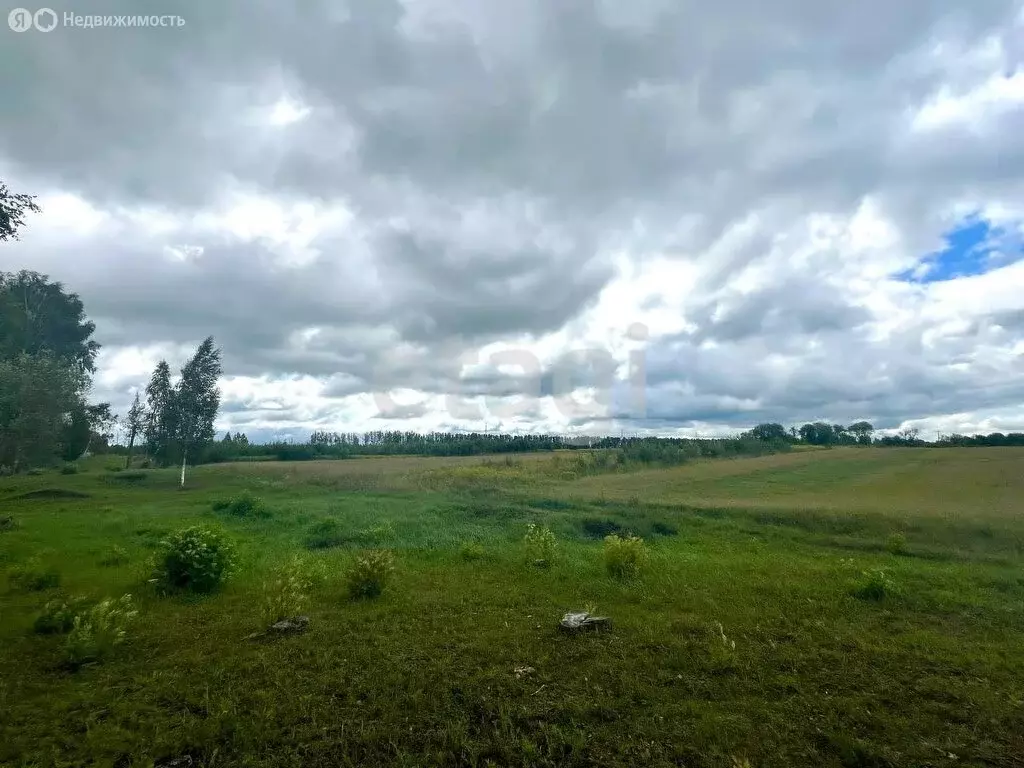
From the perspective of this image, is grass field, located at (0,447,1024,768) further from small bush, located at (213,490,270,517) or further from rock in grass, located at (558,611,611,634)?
small bush, located at (213,490,270,517)

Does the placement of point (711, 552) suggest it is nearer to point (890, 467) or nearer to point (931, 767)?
point (931, 767)

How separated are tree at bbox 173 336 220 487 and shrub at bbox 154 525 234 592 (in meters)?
35.7

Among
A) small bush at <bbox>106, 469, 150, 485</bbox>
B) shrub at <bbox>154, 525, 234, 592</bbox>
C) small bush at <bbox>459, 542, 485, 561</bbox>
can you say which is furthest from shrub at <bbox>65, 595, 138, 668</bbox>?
small bush at <bbox>106, 469, 150, 485</bbox>

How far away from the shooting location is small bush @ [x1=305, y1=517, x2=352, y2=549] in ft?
57.9

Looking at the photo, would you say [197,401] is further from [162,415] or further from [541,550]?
[541,550]

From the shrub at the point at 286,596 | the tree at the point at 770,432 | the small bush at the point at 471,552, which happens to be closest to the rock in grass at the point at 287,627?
the shrub at the point at 286,596

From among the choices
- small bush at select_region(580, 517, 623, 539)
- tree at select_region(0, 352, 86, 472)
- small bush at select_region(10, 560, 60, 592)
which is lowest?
small bush at select_region(580, 517, 623, 539)

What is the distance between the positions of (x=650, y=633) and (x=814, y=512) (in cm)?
1719

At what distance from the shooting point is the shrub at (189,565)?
10953 millimetres

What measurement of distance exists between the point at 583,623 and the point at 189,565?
828cm

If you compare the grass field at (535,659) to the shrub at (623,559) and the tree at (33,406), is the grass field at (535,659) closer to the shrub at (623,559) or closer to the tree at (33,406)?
the shrub at (623,559)

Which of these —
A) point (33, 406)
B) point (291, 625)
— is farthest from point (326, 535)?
point (33, 406)

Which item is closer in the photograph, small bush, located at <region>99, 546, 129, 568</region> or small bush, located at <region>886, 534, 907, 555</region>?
small bush, located at <region>99, 546, 129, 568</region>

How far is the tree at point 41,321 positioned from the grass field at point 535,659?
33.1 meters
